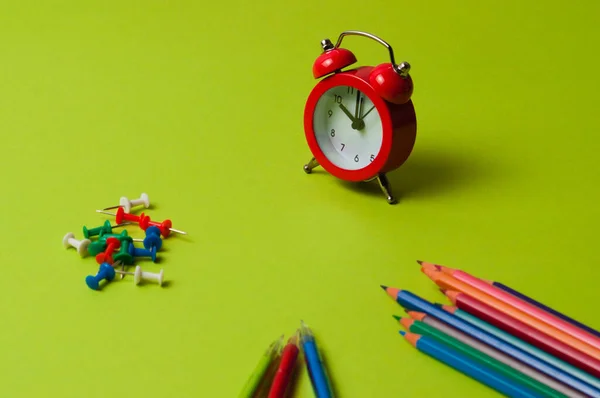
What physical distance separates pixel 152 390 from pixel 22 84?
1286 millimetres

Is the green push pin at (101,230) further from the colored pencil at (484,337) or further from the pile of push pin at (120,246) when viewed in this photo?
the colored pencil at (484,337)

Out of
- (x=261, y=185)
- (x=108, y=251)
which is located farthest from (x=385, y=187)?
(x=108, y=251)

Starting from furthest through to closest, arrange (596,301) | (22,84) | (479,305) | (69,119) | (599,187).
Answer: (22,84) → (69,119) → (599,187) → (596,301) → (479,305)

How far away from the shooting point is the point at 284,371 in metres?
1.26

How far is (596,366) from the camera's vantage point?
48.4 inches

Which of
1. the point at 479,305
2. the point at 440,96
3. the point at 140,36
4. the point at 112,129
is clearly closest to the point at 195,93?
the point at 112,129

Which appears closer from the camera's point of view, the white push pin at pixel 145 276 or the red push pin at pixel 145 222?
the white push pin at pixel 145 276

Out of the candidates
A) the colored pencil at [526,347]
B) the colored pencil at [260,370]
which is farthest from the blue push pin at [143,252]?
the colored pencil at [526,347]

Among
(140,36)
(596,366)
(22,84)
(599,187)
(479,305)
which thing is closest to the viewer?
(596,366)

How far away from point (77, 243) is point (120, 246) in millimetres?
82

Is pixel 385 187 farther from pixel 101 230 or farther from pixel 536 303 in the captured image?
pixel 101 230

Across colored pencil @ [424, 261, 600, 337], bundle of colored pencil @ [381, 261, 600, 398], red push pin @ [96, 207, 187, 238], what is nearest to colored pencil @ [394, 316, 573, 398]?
bundle of colored pencil @ [381, 261, 600, 398]

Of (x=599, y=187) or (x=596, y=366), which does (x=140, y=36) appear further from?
(x=596, y=366)

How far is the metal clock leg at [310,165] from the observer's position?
1.83 meters
